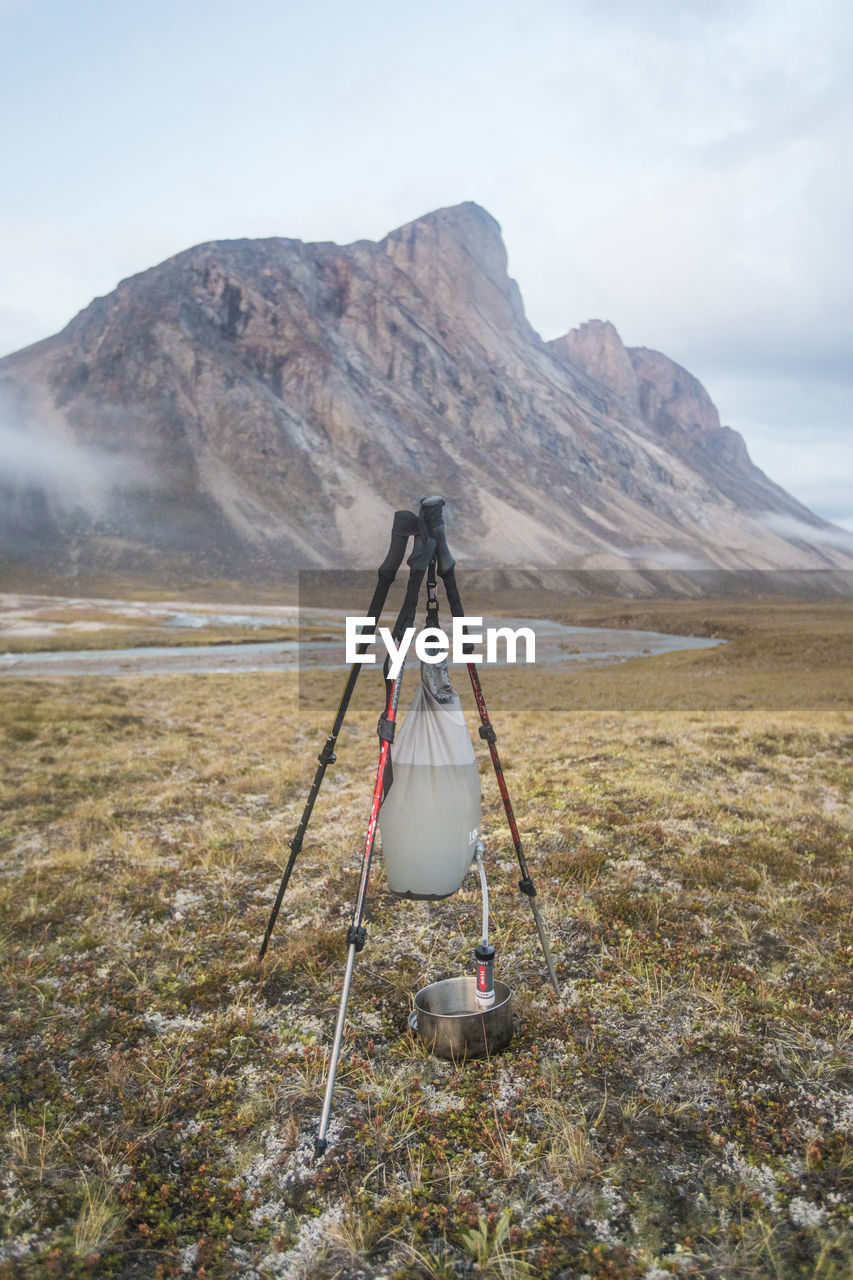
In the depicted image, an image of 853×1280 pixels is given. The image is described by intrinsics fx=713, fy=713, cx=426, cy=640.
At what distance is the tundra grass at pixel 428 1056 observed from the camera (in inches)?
145

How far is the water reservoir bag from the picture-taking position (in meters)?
4.90

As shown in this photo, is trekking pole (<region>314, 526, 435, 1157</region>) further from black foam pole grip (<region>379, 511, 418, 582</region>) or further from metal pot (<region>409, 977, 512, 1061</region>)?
metal pot (<region>409, 977, 512, 1061</region>)

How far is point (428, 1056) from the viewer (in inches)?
202

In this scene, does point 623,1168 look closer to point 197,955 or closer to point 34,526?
point 197,955

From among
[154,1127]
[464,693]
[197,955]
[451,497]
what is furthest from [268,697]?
[451,497]

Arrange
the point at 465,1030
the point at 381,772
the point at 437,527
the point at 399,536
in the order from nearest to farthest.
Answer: the point at 381,772, the point at 399,536, the point at 465,1030, the point at 437,527

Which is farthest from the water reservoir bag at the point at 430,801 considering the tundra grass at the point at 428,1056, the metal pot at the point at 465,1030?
the tundra grass at the point at 428,1056

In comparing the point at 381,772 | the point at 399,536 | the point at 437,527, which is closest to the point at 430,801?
the point at 381,772

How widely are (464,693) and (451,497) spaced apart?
17173cm

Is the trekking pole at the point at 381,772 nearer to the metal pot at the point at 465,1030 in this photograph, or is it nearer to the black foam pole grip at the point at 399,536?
the black foam pole grip at the point at 399,536

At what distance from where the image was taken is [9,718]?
18.8 m

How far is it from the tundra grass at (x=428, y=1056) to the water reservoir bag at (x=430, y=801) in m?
1.35

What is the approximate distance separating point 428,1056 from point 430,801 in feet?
6.23

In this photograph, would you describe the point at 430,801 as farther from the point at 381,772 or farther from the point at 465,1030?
the point at 465,1030
